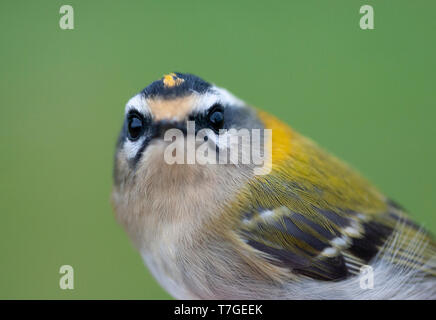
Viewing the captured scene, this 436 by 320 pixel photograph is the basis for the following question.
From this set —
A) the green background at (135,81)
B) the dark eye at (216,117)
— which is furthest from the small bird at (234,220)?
the green background at (135,81)

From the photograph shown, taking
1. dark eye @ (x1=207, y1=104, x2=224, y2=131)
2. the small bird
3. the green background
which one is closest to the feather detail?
the small bird

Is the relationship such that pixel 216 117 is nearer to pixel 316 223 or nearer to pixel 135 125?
pixel 135 125

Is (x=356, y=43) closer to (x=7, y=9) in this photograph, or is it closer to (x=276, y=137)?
(x=276, y=137)

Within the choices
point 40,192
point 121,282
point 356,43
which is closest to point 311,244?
point 121,282

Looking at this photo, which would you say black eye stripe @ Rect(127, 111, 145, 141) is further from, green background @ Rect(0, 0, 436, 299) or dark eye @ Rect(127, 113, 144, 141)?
green background @ Rect(0, 0, 436, 299)

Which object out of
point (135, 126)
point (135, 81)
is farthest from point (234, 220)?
point (135, 81)

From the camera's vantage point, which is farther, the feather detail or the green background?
the green background
